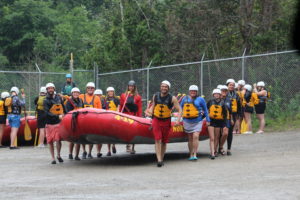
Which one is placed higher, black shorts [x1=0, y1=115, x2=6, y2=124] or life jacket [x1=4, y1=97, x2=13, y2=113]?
life jacket [x1=4, y1=97, x2=13, y2=113]

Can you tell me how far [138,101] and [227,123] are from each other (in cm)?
223

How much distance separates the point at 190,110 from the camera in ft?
44.4

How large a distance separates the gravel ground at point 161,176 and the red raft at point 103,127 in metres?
0.55

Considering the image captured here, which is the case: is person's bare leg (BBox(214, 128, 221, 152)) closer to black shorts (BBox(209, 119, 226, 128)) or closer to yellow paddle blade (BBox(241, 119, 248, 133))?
black shorts (BBox(209, 119, 226, 128))

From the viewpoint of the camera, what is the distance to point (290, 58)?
65.0 feet

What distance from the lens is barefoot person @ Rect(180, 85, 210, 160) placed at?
13500 millimetres

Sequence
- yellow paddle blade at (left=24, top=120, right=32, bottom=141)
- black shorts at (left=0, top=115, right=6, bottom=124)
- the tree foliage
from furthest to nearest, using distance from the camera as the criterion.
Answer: the tree foliage
yellow paddle blade at (left=24, top=120, right=32, bottom=141)
black shorts at (left=0, top=115, right=6, bottom=124)

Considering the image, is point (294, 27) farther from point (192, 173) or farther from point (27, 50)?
point (27, 50)

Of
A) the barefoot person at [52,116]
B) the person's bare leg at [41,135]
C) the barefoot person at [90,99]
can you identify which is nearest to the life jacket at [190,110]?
the barefoot person at [90,99]

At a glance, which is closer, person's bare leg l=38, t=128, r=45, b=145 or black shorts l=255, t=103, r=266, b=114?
person's bare leg l=38, t=128, r=45, b=145

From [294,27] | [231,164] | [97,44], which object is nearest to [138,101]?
[231,164]

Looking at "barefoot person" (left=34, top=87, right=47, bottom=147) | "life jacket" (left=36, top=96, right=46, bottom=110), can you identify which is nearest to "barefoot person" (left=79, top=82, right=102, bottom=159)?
"barefoot person" (left=34, top=87, right=47, bottom=147)

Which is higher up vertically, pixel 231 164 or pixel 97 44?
pixel 97 44

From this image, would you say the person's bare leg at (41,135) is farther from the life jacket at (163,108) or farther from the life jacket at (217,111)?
the life jacket at (163,108)
